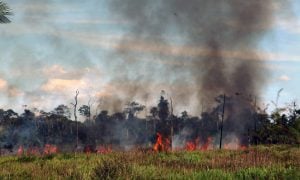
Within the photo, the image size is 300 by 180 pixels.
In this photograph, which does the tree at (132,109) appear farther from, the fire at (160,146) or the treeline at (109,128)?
the fire at (160,146)

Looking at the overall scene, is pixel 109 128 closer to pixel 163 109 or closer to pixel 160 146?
pixel 163 109

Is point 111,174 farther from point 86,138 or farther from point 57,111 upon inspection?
point 57,111

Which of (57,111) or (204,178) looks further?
(57,111)

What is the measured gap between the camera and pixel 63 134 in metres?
93.8

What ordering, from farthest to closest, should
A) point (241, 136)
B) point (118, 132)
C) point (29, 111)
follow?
point (29, 111)
point (118, 132)
point (241, 136)

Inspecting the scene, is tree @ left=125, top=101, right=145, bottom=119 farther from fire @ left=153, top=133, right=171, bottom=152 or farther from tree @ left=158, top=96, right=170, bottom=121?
fire @ left=153, top=133, right=171, bottom=152

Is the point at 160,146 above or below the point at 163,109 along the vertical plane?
below

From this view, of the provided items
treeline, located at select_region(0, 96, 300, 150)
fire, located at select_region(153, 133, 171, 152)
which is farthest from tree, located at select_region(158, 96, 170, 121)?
fire, located at select_region(153, 133, 171, 152)

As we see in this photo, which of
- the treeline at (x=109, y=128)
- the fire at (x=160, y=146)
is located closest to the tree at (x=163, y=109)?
the treeline at (x=109, y=128)

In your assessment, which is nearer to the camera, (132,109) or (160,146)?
(160,146)

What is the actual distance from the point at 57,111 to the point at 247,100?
149 ft

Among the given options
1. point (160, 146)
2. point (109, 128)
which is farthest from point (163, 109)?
point (160, 146)

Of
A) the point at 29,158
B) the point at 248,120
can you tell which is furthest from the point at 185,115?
the point at 29,158

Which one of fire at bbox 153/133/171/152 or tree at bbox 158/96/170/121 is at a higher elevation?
tree at bbox 158/96/170/121
